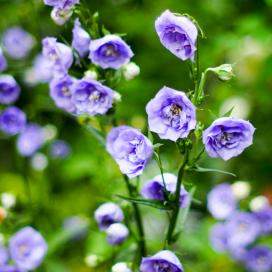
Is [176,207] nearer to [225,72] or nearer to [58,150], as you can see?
[225,72]

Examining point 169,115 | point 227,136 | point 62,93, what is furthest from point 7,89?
point 227,136

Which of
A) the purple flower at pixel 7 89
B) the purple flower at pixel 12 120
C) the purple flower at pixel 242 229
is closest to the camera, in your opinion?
the purple flower at pixel 7 89

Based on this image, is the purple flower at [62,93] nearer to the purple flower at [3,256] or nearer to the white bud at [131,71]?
the white bud at [131,71]

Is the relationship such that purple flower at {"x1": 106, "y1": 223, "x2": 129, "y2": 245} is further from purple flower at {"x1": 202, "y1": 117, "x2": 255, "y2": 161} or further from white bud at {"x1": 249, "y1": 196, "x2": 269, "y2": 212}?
white bud at {"x1": 249, "y1": 196, "x2": 269, "y2": 212}

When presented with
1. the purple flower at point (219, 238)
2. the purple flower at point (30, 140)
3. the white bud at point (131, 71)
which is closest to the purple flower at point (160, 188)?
the white bud at point (131, 71)

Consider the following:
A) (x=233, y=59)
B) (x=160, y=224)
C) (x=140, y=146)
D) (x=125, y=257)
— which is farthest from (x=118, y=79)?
(x=233, y=59)

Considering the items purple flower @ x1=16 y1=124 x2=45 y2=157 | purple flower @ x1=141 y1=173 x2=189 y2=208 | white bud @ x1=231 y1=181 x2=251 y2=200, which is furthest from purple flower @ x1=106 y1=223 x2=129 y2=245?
purple flower @ x1=16 y1=124 x2=45 y2=157
